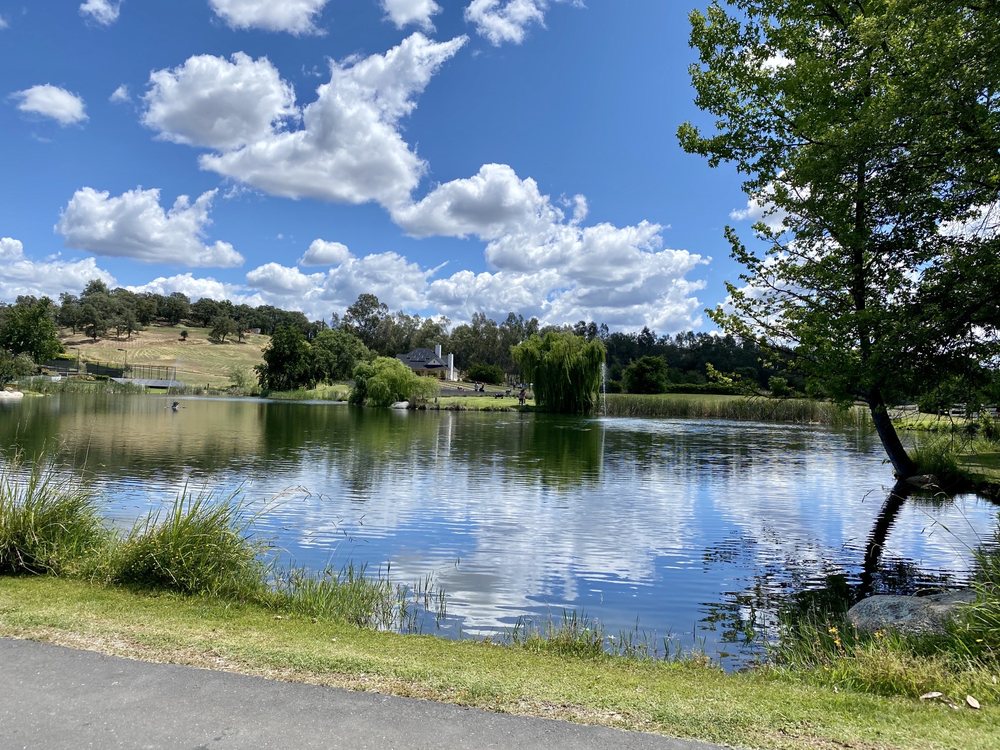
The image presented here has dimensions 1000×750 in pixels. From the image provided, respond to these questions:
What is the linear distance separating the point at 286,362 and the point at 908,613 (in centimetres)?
9898

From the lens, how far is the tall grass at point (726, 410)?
186 feet

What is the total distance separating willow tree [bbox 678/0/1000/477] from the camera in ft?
31.2

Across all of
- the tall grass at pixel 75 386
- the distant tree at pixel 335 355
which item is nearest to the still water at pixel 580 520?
the tall grass at pixel 75 386

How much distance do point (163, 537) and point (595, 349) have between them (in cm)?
5983

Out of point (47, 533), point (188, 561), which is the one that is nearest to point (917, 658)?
point (188, 561)

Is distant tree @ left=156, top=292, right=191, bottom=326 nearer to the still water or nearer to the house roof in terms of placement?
the house roof

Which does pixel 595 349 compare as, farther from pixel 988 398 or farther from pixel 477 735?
pixel 477 735

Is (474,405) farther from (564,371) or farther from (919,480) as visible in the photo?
(919,480)

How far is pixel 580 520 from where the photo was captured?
1518 centimetres

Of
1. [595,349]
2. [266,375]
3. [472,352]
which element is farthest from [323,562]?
[472,352]

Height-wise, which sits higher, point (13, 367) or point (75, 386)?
point (13, 367)

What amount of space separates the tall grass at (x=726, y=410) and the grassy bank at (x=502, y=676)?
5252cm

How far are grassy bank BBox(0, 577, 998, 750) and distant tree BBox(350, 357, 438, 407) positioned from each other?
68244 mm

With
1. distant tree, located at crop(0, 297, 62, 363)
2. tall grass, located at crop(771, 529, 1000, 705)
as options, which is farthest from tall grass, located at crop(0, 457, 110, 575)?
distant tree, located at crop(0, 297, 62, 363)
